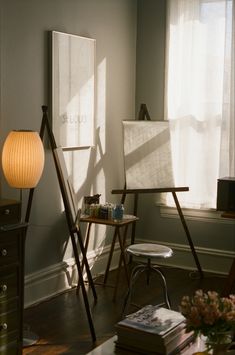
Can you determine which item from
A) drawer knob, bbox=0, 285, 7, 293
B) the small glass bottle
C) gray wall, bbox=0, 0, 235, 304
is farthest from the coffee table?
the small glass bottle

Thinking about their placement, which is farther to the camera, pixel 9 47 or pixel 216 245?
pixel 216 245

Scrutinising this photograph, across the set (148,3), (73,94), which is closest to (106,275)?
(73,94)

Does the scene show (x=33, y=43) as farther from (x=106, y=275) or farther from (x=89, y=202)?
(x=106, y=275)

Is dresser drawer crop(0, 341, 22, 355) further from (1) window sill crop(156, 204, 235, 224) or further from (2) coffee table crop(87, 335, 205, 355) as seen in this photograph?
(1) window sill crop(156, 204, 235, 224)

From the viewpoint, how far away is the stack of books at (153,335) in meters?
2.33

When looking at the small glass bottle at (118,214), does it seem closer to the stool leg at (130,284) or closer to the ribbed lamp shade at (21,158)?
the stool leg at (130,284)

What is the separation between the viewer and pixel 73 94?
446cm

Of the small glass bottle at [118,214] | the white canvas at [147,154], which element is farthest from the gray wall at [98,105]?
the small glass bottle at [118,214]

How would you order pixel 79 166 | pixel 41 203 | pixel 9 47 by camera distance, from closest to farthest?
pixel 9 47 < pixel 41 203 < pixel 79 166

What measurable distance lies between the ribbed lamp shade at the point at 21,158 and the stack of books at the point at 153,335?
1.30m

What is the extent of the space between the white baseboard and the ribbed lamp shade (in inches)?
37.2

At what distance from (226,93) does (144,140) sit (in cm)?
80

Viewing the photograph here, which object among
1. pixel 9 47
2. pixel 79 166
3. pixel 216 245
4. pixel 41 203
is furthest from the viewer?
pixel 216 245

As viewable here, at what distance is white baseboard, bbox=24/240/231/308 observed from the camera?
4.21 metres
